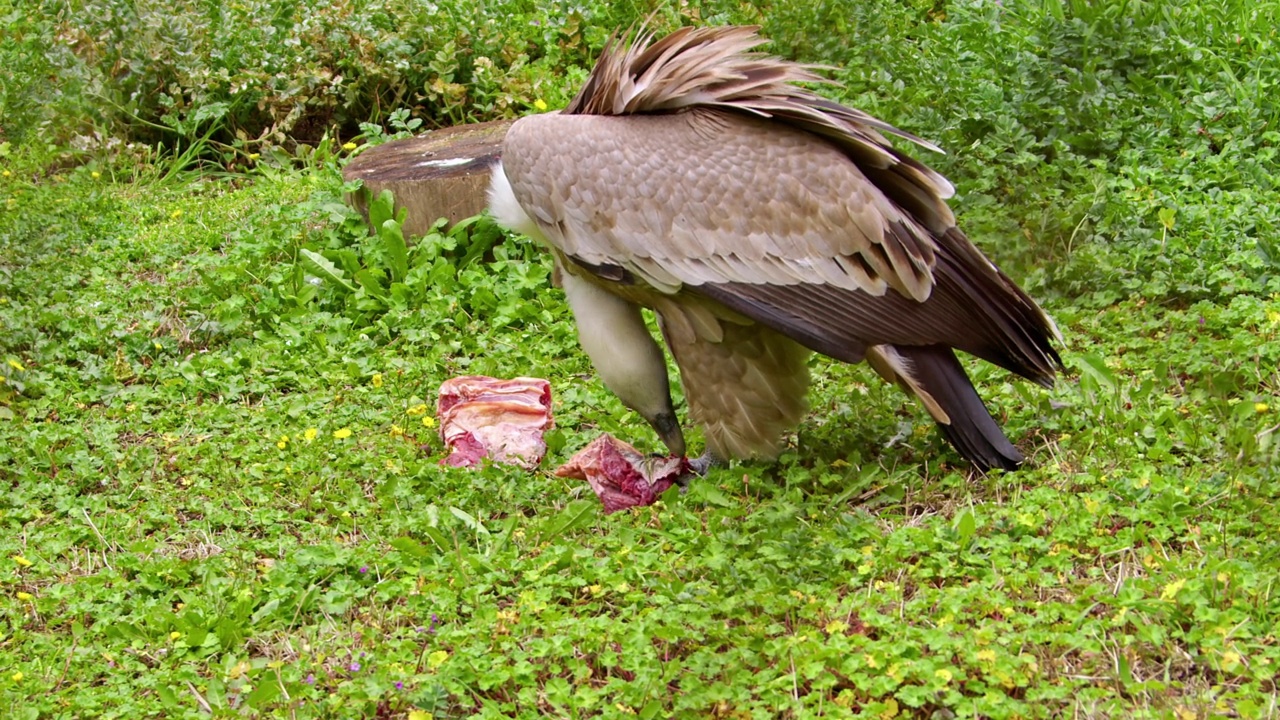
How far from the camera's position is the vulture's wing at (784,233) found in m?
3.87

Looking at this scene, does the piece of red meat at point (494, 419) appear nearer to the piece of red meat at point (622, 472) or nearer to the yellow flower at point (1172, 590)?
the piece of red meat at point (622, 472)

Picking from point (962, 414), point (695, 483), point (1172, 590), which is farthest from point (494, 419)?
point (1172, 590)

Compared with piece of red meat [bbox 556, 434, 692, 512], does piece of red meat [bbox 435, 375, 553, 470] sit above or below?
below

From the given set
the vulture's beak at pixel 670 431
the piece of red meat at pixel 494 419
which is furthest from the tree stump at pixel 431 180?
the vulture's beak at pixel 670 431

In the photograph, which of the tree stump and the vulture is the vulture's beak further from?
the tree stump

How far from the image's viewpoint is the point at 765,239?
392 centimetres

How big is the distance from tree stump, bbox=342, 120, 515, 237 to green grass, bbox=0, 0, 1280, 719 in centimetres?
13

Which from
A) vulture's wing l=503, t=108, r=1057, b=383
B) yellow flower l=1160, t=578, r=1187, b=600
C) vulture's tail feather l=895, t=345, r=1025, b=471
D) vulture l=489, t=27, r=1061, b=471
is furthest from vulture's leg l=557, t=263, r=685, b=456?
yellow flower l=1160, t=578, r=1187, b=600

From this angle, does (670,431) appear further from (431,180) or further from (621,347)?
(431,180)

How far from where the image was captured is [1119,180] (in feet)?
18.1

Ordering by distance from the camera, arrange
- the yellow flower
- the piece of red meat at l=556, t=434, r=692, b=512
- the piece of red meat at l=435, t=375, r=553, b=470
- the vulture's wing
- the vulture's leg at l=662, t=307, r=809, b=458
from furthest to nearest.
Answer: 1. the piece of red meat at l=435, t=375, r=553, b=470
2. the piece of red meat at l=556, t=434, r=692, b=512
3. the vulture's leg at l=662, t=307, r=809, b=458
4. the vulture's wing
5. the yellow flower

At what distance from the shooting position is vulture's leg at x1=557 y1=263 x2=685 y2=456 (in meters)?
4.29

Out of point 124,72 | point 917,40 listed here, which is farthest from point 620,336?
point 124,72

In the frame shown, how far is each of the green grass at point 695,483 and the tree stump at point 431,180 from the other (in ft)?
0.43
